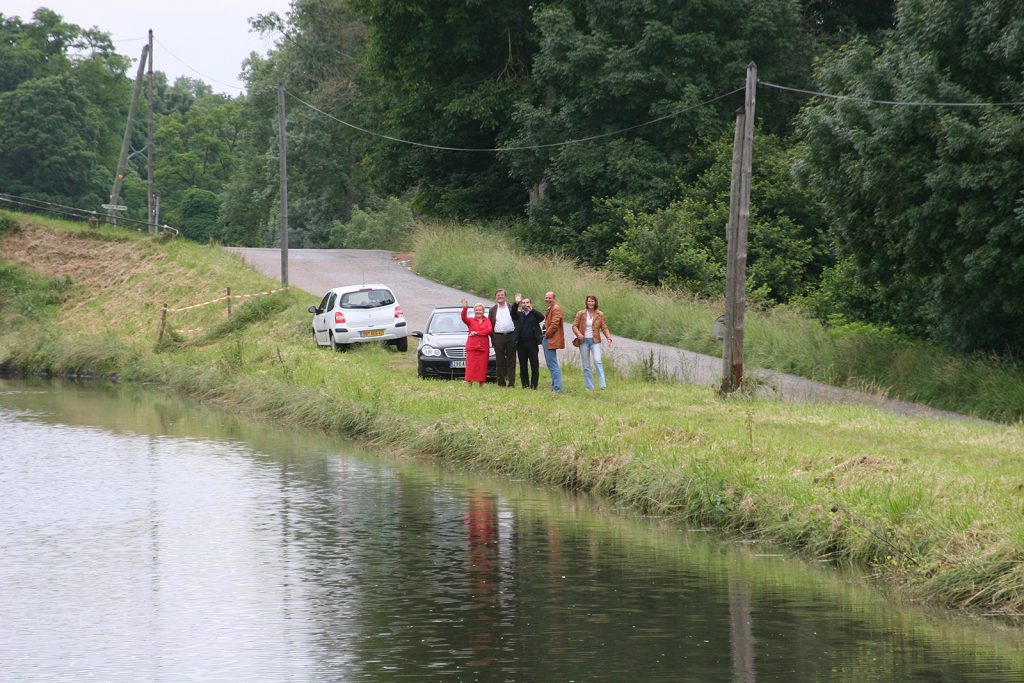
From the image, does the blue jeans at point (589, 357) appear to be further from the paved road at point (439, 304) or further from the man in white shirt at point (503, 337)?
the paved road at point (439, 304)

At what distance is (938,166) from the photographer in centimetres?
2509

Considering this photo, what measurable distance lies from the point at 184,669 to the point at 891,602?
620cm

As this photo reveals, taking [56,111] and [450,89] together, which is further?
[56,111]

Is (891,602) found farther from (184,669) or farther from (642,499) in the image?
(184,669)

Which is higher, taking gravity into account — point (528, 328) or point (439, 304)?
point (528, 328)

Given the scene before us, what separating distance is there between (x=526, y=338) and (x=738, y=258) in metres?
3.98

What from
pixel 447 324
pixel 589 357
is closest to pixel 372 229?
pixel 447 324

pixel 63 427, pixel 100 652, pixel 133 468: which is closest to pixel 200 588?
pixel 100 652

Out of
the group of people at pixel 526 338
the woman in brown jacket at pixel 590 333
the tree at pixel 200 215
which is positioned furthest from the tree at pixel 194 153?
the woman in brown jacket at pixel 590 333

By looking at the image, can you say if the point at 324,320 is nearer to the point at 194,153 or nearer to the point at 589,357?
the point at 589,357

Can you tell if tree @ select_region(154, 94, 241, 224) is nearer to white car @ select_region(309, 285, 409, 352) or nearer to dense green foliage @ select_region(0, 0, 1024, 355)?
dense green foliage @ select_region(0, 0, 1024, 355)

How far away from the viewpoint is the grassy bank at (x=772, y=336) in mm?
25609

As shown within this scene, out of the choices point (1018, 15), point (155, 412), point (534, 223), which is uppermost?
point (1018, 15)

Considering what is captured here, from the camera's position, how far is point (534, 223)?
5156 cm
